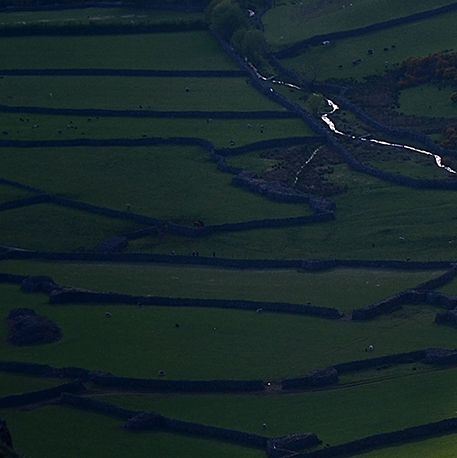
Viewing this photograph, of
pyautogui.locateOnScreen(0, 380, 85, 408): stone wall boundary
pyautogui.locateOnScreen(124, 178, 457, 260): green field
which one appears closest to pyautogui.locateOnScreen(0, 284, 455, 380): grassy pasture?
pyautogui.locateOnScreen(0, 380, 85, 408): stone wall boundary

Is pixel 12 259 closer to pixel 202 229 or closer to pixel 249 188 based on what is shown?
pixel 202 229

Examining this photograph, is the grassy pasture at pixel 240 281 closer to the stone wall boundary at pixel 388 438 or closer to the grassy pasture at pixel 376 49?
the stone wall boundary at pixel 388 438

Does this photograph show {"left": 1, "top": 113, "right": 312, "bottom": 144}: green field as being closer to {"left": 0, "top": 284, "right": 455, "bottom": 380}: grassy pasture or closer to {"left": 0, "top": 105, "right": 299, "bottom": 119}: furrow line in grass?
{"left": 0, "top": 105, "right": 299, "bottom": 119}: furrow line in grass

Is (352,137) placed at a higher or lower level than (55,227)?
lower

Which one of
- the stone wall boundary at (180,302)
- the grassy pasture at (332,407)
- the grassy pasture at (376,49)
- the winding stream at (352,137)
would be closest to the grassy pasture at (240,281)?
the stone wall boundary at (180,302)

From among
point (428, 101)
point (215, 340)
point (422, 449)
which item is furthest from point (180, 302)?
point (428, 101)

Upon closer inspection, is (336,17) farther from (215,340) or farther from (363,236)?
(215,340)
